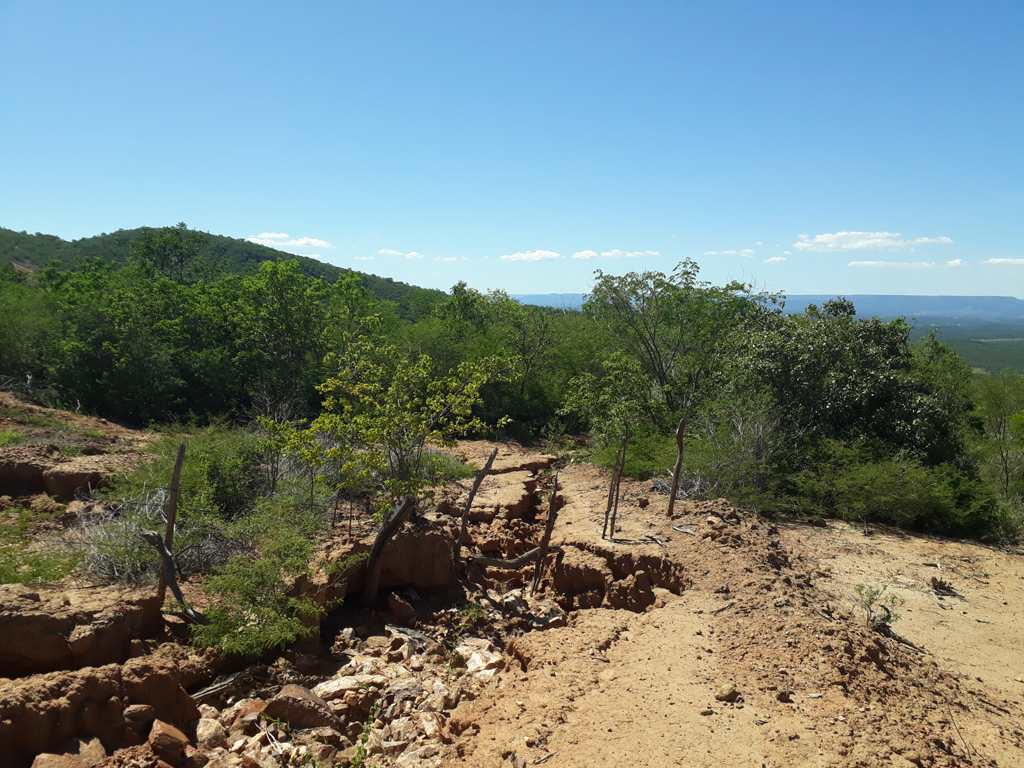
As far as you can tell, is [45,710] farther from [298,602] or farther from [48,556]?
[48,556]

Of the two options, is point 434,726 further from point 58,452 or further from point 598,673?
point 58,452

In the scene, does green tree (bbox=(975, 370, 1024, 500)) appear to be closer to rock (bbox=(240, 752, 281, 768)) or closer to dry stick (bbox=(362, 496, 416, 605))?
dry stick (bbox=(362, 496, 416, 605))

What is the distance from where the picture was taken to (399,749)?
5.60 meters

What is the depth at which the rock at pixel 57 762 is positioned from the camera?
4.34 m

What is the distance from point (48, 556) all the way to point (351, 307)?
694 inches

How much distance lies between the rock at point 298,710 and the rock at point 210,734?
0.42 meters

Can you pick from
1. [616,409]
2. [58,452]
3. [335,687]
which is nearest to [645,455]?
[616,409]

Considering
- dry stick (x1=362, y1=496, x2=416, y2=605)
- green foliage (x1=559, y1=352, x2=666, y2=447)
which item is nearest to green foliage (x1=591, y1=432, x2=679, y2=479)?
green foliage (x1=559, y1=352, x2=666, y2=447)

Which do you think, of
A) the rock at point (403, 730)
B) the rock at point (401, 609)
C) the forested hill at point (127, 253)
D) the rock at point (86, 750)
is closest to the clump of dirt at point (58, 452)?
the rock at point (401, 609)

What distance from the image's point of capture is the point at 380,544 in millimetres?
8742

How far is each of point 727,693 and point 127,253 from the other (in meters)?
72.1

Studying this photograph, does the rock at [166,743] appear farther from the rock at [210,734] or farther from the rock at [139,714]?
the rock at [210,734]

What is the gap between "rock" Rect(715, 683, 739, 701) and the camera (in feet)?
18.1

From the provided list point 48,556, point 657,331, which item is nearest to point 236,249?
point 657,331
